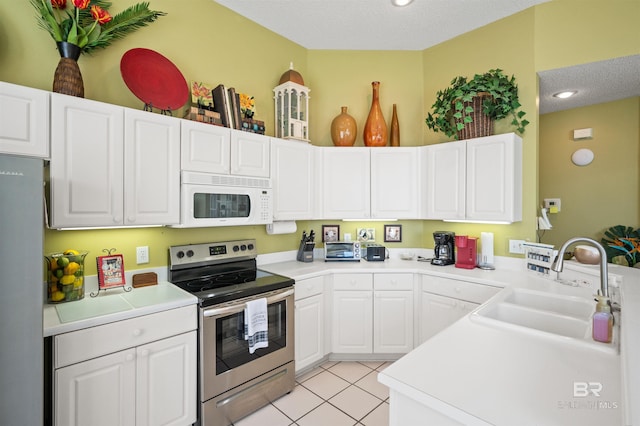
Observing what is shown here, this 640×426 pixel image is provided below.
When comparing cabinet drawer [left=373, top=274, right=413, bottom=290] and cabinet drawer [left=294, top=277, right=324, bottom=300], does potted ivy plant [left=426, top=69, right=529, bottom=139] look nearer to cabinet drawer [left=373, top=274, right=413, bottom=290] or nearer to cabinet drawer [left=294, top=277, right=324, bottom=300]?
cabinet drawer [left=373, top=274, right=413, bottom=290]

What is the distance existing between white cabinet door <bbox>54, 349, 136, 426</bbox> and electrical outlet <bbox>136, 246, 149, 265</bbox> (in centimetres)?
73

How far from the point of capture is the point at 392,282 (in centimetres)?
285

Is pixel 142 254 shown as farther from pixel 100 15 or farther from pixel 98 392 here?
pixel 100 15

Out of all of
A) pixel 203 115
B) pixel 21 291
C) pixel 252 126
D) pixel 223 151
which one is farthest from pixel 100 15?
pixel 21 291

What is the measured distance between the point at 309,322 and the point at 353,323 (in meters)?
0.47

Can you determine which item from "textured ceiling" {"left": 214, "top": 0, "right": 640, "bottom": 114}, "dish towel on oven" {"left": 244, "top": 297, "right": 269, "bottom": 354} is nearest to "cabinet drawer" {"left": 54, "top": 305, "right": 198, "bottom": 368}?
"dish towel on oven" {"left": 244, "top": 297, "right": 269, "bottom": 354}

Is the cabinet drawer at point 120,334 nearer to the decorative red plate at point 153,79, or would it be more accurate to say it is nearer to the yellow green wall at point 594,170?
the decorative red plate at point 153,79

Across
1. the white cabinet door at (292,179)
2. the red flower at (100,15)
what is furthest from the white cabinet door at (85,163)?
the white cabinet door at (292,179)

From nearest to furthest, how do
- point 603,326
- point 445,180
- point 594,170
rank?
point 603,326 < point 445,180 < point 594,170

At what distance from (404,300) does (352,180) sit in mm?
1297

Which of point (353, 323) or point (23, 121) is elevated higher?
point (23, 121)

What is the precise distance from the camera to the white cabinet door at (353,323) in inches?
113

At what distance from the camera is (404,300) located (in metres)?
2.86

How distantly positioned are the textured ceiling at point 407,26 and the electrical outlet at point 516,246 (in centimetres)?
155
